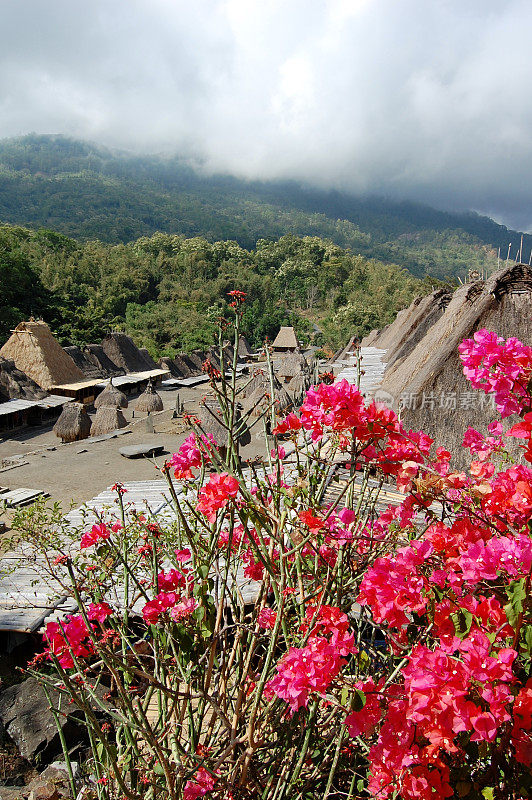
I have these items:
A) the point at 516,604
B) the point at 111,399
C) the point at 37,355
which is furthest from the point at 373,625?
the point at 37,355

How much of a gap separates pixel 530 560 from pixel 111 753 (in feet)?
3.74

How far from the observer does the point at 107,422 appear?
13.5 metres

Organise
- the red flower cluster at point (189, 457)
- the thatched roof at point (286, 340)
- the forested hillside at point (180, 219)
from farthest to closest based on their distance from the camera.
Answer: the forested hillside at point (180, 219), the thatched roof at point (286, 340), the red flower cluster at point (189, 457)

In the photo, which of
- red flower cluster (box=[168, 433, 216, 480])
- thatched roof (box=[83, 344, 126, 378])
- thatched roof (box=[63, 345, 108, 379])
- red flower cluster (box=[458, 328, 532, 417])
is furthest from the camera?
thatched roof (box=[83, 344, 126, 378])

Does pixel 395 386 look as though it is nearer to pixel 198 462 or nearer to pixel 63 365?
pixel 198 462

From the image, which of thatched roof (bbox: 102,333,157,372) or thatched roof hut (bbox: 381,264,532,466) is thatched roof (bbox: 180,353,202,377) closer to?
thatched roof (bbox: 102,333,157,372)

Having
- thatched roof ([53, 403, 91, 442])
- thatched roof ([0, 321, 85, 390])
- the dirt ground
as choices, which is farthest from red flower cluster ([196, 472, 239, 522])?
thatched roof ([0, 321, 85, 390])

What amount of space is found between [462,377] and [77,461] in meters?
8.24

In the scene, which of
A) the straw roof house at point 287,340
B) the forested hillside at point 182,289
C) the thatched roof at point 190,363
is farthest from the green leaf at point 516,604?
the straw roof house at point 287,340

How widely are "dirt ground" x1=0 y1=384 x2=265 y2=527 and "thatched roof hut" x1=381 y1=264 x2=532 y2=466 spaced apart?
11.1 ft

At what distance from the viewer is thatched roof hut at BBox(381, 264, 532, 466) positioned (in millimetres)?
5254

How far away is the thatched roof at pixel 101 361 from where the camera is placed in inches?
809

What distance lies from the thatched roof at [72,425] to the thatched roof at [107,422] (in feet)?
1.21

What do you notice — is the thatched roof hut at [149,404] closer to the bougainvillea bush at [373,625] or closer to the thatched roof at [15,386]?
the thatched roof at [15,386]
